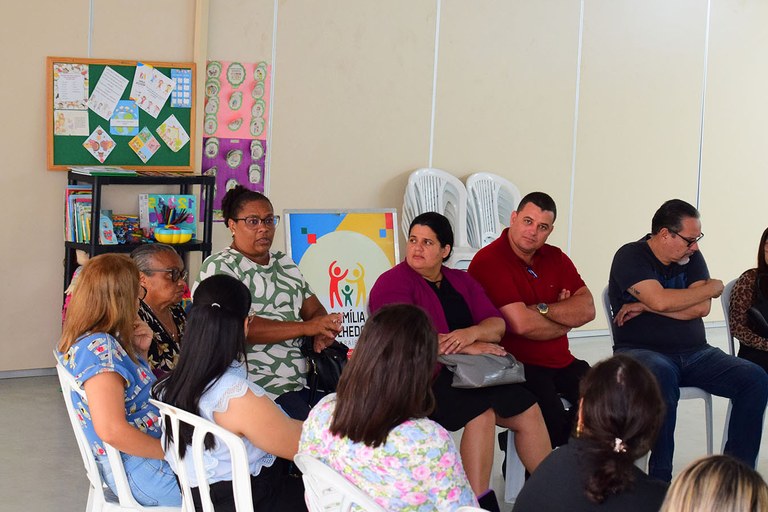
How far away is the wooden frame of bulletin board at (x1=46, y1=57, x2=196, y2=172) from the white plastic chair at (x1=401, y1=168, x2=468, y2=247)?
5.39 ft

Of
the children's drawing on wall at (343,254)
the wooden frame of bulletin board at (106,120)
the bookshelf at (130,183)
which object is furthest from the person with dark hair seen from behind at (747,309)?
the wooden frame of bulletin board at (106,120)

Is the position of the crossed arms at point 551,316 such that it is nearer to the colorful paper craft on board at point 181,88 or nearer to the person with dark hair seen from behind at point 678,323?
the person with dark hair seen from behind at point 678,323

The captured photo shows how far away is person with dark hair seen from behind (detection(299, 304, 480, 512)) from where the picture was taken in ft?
7.83

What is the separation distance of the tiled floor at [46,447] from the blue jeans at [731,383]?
1.78 feet

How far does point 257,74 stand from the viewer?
21.9ft

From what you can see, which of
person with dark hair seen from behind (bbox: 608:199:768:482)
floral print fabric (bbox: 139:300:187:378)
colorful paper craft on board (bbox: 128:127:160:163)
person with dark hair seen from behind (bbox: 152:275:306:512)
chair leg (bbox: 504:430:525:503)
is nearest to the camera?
person with dark hair seen from behind (bbox: 152:275:306:512)

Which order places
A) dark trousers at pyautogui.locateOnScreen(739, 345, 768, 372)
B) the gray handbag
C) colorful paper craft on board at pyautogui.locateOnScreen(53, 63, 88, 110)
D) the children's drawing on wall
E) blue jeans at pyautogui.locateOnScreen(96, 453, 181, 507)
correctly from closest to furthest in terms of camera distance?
blue jeans at pyautogui.locateOnScreen(96, 453, 181, 507)
the gray handbag
dark trousers at pyautogui.locateOnScreen(739, 345, 768, 372)
the children's drawing on wall
colorful paper craft on board at pyautogui.locateOnScreen(53, 63, 88, 110)

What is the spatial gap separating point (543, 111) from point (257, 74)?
2.44 meters

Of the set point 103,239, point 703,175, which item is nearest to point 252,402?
point 103,239

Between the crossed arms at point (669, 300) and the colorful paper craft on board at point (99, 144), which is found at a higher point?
the colorful paper craft on board at point (99, 144)

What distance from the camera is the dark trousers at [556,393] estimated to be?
4.14 metres

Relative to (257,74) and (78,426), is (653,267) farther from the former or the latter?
(257,74)

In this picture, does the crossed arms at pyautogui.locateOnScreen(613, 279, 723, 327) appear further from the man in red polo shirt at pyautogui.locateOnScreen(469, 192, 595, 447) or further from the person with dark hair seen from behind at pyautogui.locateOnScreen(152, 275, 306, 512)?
the person with dark hair seen from behind at pyautogui.locateOnScreen(152, 275, 306, 512)

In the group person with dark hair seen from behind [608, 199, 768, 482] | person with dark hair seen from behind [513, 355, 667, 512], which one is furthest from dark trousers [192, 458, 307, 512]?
person with dark hair seen from behind [608, 199, 768, 482]
